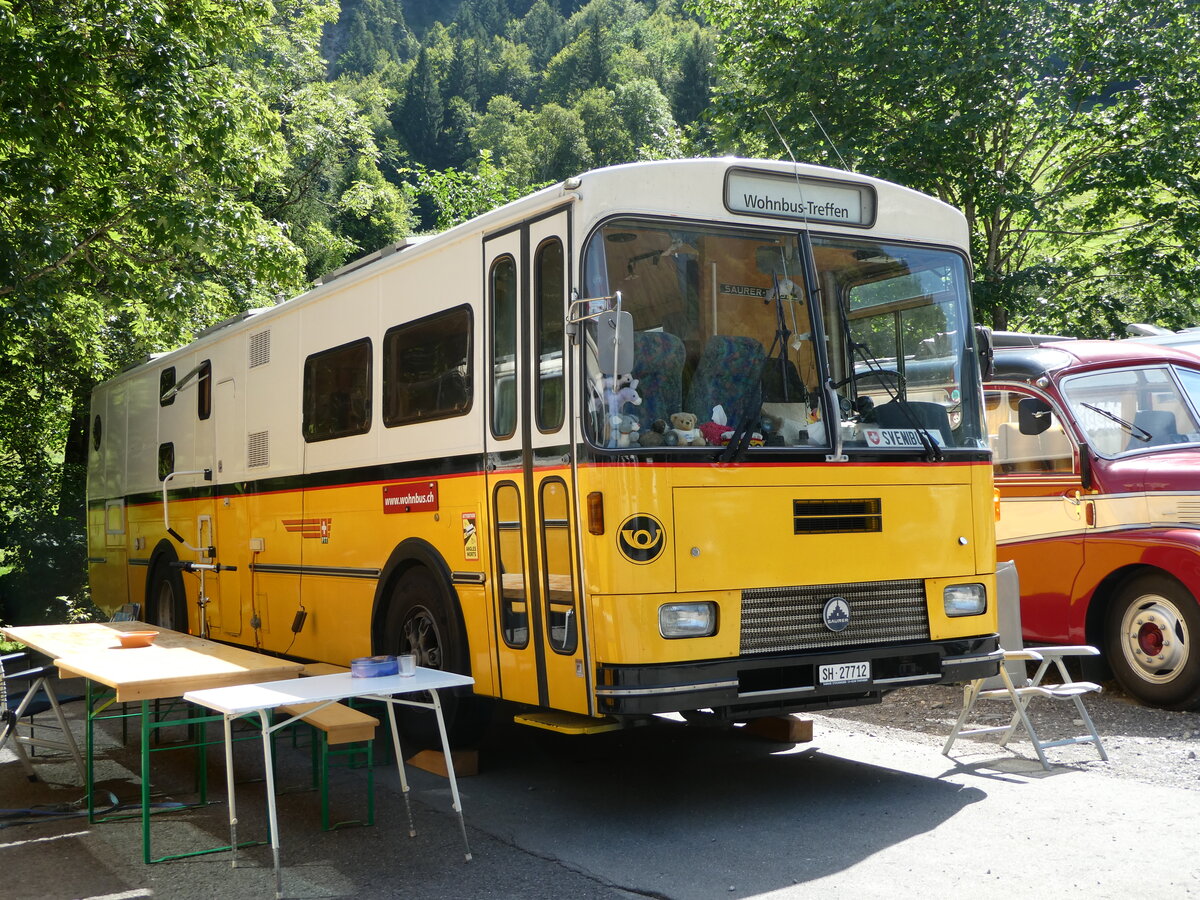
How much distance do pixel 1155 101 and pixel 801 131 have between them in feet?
16.1

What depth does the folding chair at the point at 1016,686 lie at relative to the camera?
7262mm

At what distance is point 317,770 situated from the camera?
7.42 metres

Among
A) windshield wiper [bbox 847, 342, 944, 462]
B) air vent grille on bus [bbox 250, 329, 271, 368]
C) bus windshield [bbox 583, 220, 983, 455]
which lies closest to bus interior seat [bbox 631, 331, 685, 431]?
bus windshield [bbox 583, 220, 983, 455]

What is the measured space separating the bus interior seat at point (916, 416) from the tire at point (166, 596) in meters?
7.67

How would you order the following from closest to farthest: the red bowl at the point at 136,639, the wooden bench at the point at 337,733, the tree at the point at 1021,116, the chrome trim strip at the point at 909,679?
the wooden bench at the point at 337,733
the chrome trim strip at the point at 909,679
the red bowl at the point at 136,639
the tree at the point at 1021,116

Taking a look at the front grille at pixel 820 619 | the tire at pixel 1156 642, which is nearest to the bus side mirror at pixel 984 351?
the front grille at pixel 820 619

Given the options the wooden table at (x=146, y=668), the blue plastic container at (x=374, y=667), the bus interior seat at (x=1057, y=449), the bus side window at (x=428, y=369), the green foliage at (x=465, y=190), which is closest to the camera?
the wooden table at (x=146, y=668)

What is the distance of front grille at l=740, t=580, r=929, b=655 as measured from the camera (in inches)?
247

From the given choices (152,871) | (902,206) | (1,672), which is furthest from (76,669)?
(902,206)

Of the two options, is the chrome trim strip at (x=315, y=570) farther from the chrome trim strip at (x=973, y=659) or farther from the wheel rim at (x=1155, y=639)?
the wheel rim at (x=1155, y=639)

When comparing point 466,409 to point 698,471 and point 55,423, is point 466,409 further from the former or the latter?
point 55,423

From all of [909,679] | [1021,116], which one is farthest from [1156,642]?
[1021,116]

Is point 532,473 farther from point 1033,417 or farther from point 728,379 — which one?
point 1033,417

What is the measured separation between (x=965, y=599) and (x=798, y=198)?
2.37 metres
